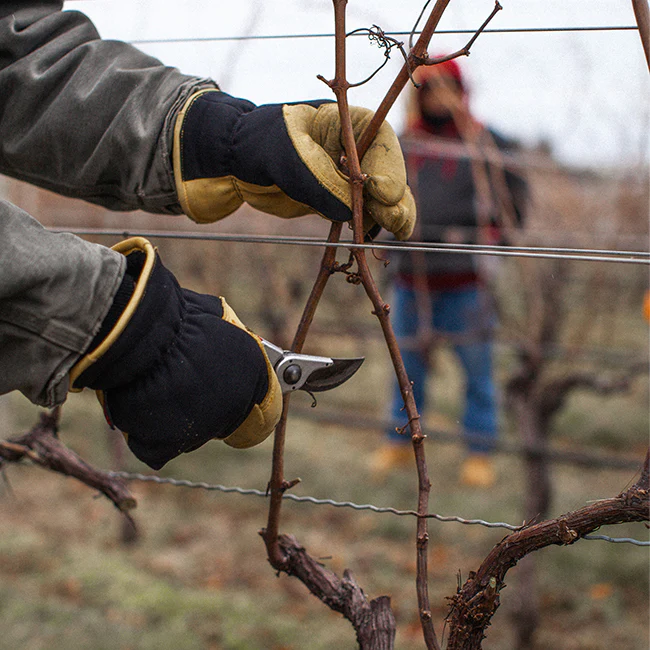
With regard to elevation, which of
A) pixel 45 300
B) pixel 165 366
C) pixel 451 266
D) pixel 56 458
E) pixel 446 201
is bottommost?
pixel 451 266

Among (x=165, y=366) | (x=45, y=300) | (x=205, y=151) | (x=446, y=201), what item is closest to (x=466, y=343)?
(x=446, y=201)

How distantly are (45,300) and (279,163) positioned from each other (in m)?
0.42

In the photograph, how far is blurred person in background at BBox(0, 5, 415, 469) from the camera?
38.6 inches

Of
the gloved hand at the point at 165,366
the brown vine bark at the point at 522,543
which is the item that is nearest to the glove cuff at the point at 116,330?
the gloved hand at the point at 165,366

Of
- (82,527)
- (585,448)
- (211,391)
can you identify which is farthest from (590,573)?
(211,391)

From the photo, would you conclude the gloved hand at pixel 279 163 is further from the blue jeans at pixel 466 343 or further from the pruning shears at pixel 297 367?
the blue jeans at pixel 466 343

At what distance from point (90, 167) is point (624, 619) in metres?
2.57

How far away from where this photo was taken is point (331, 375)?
1276mm

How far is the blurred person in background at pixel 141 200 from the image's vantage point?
3.22ft

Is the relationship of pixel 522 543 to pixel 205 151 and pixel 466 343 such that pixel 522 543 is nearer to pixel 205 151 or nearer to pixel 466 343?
pixel 205 151

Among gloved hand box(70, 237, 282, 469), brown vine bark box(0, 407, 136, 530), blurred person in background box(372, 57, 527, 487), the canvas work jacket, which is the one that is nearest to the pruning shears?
gloved hand box(70, 237, 282, 469)

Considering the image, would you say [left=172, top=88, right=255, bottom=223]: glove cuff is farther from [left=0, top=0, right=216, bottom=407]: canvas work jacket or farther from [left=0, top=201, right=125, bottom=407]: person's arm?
[left=0, top=201, right=125, bottom=407]: person's arm

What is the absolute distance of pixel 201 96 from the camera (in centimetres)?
127

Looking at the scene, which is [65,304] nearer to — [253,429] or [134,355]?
[134,355]
